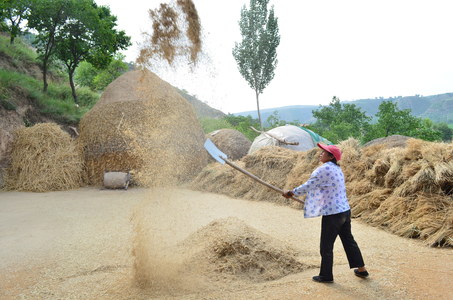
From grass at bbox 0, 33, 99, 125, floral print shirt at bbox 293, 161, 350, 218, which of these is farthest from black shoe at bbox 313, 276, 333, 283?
grass at bbox 0, 33, 99, 125

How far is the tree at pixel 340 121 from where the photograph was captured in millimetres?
15303

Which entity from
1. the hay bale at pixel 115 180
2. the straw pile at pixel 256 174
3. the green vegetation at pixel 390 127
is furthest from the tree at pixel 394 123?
the hay bale at pixel 115 180

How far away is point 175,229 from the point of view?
197 inches

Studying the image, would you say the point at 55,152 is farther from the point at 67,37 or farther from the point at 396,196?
the point at 396,196

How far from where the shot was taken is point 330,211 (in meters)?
3.08

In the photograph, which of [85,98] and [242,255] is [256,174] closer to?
[242,255]

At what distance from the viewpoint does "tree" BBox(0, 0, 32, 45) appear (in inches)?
456

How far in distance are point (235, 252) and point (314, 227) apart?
1.88 m

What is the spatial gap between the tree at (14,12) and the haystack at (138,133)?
4.82m

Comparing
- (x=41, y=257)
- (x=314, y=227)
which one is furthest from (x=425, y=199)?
(x=41, y=257)

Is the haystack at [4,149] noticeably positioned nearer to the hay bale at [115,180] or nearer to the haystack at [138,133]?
the haystack at [138,133]

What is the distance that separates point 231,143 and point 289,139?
2035 millimetres

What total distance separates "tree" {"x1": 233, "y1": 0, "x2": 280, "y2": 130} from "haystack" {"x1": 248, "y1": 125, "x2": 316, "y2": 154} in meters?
11.6

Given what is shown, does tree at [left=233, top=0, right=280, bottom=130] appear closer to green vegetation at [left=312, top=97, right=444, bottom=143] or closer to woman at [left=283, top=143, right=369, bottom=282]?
green vegetation at [left=312, top=97, right=444, bottom=143]
